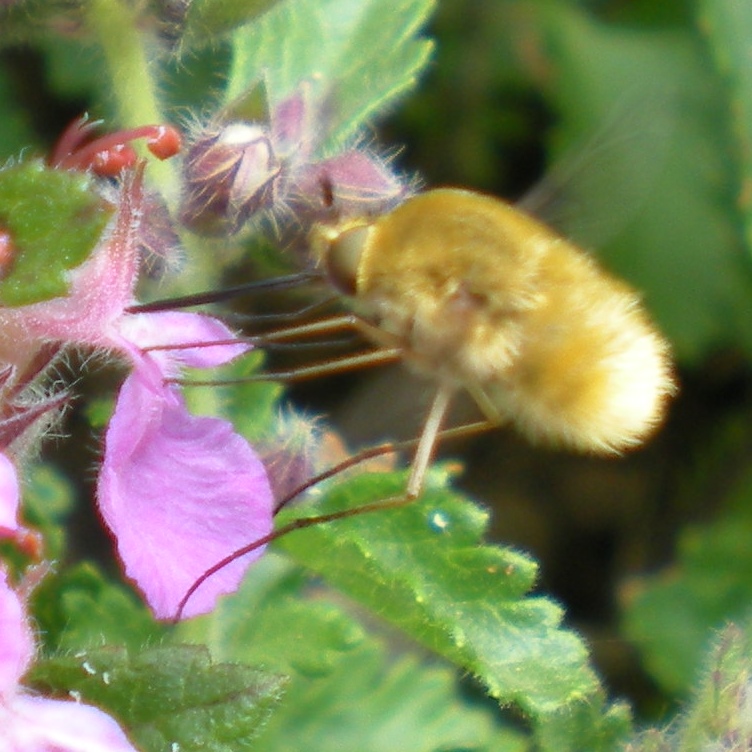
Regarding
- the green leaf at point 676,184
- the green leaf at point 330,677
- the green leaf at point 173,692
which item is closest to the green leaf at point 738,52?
the green leaf at point 676,184

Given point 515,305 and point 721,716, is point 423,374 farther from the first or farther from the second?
point 721,716

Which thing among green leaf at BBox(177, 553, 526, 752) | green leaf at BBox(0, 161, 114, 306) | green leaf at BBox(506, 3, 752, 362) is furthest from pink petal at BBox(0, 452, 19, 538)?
green leaf at BBox(506, 3, 752, 362)

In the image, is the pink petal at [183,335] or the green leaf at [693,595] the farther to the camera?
the green leaf at [693,595]

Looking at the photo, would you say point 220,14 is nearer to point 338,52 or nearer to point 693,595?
point 338,52

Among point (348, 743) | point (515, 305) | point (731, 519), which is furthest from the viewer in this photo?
point (731, 519)

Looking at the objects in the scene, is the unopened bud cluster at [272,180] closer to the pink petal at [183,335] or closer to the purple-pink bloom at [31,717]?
the pink petal at [183,335]

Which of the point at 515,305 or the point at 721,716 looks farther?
the point at 721,716

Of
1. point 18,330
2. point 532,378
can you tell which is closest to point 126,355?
point 18,330
